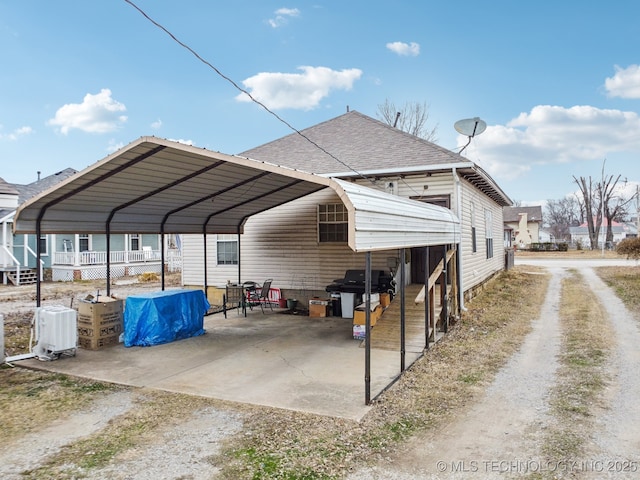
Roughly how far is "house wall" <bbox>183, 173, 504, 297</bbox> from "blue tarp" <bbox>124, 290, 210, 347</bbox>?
12.2ft

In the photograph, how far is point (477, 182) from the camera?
12117 mm

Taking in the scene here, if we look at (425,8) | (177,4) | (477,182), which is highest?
(425,8)

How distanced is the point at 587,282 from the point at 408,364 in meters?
14.6

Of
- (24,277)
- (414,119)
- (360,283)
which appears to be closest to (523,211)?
(414,119)

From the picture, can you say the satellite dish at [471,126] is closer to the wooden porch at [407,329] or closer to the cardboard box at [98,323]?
the wooden porch at [407,329]

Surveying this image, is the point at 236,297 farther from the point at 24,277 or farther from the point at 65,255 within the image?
the point at 65,255

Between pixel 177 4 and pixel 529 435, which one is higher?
pixel 177 4

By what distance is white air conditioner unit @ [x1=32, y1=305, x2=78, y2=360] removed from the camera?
698cm

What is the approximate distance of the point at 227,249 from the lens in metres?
13.4

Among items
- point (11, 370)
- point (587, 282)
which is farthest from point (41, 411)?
point (587, 282)

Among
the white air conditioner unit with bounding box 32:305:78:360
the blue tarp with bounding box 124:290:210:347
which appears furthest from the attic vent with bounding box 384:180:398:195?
the white air conditioner unit with bounding box 32:305:78:360

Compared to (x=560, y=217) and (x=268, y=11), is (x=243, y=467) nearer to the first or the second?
(x=268, y=11)

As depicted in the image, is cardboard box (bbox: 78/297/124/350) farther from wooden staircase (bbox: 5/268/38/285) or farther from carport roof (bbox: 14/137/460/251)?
wooden staircase (bbox: 5/268/38/285)

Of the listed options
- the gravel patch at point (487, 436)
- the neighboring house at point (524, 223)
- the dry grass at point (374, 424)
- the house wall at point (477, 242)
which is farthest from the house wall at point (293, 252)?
the neighboring house at point (524, 223)
